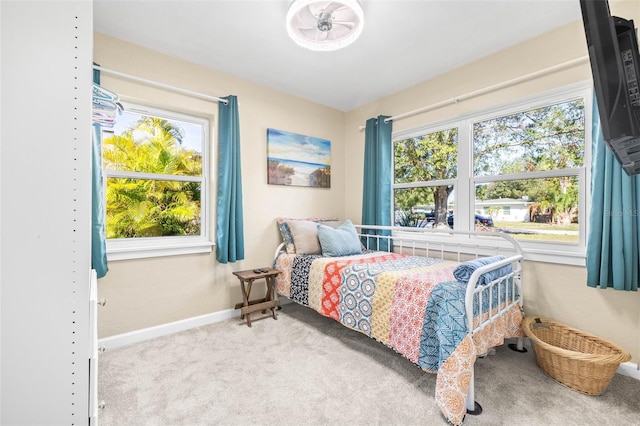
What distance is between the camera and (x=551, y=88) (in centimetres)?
213

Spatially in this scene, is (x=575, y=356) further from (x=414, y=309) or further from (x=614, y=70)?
(x=614, y=70)

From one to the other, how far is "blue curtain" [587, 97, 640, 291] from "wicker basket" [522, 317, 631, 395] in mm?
369

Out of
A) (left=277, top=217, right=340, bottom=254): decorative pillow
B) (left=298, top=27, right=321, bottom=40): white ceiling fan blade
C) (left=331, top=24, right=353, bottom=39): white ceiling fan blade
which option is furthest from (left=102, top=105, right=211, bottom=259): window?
(left=331, top=24, right=353, bottom=39): white ceiling fan blade

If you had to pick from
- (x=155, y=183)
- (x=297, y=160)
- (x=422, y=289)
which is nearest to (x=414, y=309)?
(x=422, y=289)

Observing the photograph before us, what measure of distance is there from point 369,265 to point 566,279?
1.38 m

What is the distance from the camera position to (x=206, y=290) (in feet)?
8.87

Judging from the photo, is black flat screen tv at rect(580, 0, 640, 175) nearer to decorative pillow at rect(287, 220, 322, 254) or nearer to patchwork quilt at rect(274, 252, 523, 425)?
patchwork quilt at rect(274, 252, 523, 425)

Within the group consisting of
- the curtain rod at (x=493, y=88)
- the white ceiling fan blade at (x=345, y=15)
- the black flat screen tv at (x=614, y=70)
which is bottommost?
the black flat screen tv at (x=614, y=70)

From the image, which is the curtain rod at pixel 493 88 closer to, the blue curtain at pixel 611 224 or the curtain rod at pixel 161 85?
the blue curtain at pixel 611 224

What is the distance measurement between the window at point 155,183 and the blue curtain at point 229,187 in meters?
0.18

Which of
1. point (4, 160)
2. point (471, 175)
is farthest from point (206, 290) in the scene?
point (471, 175)

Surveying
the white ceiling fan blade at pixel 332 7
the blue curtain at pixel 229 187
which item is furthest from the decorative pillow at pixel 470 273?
the blue curtain at pixel 229 187

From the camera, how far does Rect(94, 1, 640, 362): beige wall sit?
2.00 metres

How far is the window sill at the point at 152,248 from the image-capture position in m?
2.26
